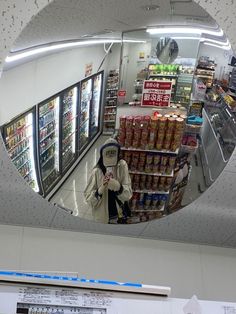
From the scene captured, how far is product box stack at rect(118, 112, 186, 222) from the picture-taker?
1.53m

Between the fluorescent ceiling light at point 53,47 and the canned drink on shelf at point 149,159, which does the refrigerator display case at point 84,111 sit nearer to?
the fluorescent ceiling light at point 53,47

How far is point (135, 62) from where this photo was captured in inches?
55.9

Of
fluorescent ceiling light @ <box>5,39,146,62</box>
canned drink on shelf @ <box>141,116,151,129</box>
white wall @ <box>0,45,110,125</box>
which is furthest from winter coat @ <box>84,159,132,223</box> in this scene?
fluorescent ceiling light @ <box>5,39,146,62</box>

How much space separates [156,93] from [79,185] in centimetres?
61

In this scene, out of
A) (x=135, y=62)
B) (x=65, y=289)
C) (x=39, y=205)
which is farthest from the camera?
(x=39, y=205)

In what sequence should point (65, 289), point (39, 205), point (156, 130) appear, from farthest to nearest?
1. point (39, 205)
2. point (156, 130)
3. point (65, 289)

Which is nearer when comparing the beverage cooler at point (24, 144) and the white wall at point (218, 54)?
the white wall at point (218, 54)

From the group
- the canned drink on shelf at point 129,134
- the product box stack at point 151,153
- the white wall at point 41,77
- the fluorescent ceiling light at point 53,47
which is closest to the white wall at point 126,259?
the product box stack at point 151,153

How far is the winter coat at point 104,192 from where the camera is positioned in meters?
1.64

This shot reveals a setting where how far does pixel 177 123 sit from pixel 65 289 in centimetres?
89

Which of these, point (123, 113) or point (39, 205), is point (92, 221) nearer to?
point (39, 205)

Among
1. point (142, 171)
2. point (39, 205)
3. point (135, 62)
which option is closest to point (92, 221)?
point (39, 205)

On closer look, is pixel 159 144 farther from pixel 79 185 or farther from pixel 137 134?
pixel 79 185

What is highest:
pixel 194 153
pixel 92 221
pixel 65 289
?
pixel 194 153
